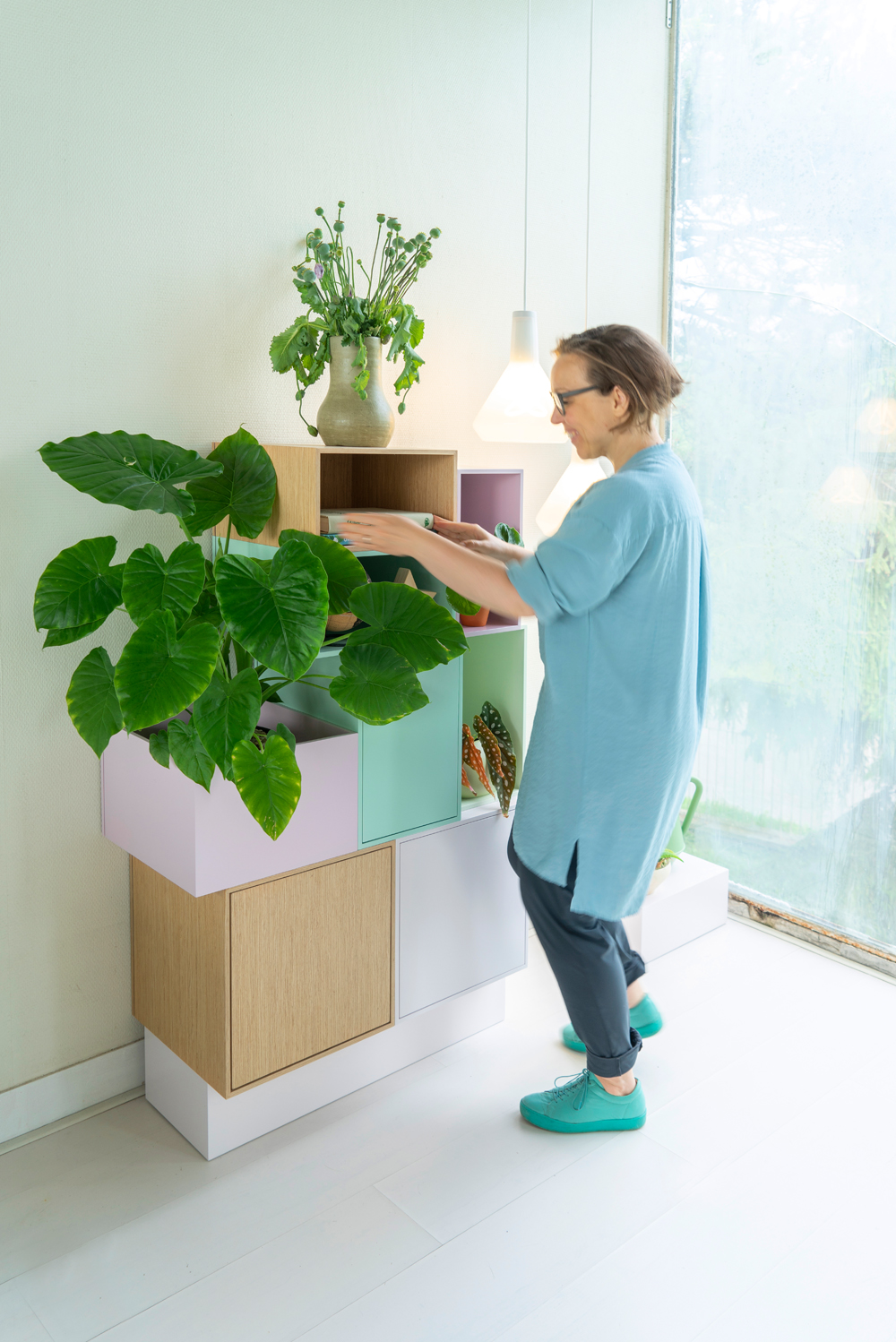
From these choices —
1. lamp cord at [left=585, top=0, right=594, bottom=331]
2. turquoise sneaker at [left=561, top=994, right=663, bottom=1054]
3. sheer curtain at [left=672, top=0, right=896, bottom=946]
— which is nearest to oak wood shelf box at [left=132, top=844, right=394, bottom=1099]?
turquoise sneaker at [left=561, top=994, right=663, bottom=1054]

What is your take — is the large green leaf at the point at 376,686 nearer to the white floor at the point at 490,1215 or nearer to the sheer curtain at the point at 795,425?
the white floor at the point at 490,1215

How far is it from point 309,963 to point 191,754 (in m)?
0.53

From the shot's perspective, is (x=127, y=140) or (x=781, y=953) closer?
(x=127, y=140)

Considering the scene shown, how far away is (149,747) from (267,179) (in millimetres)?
1195

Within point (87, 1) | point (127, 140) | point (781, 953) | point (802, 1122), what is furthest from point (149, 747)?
point (781, 953)

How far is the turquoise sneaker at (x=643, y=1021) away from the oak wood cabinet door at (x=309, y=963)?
0.47 meters

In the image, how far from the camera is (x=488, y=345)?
8.48ft

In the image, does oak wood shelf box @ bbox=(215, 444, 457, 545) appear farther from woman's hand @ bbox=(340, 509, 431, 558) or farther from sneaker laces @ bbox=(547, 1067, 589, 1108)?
sneaker laces @ bbox=(547, 1067, 589, 1108)

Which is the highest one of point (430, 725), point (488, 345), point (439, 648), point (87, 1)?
point (87, 1)

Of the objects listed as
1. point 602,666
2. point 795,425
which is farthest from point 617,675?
point 795,425

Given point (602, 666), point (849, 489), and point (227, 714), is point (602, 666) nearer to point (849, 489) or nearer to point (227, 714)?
point (227, 714)

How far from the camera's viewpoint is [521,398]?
2.37 m

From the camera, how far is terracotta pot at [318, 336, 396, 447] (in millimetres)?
1945

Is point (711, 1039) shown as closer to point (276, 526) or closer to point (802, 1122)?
point (802, 1122)
